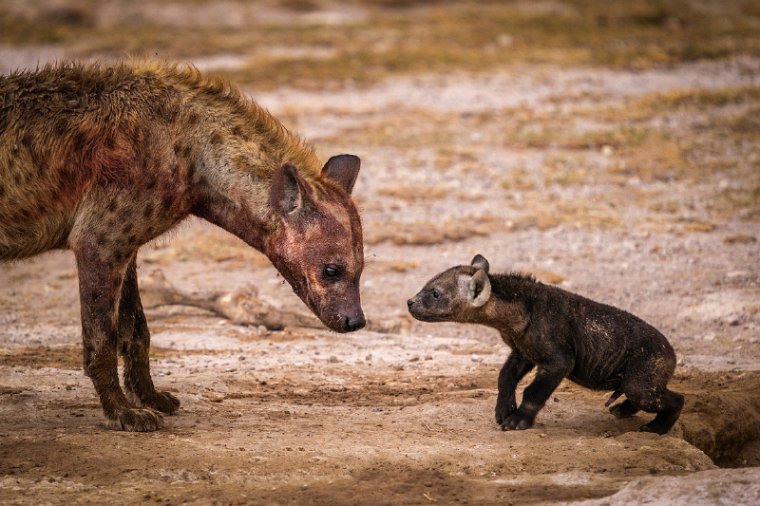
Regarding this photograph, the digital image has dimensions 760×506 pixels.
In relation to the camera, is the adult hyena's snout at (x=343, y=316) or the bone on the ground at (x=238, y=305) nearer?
the adult hyena's snout at (x=343, y=316)

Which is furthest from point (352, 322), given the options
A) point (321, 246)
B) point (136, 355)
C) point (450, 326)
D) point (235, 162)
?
point (450, 326)

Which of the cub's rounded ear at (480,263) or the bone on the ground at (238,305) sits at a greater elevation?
the cub's rounded ear at (480,263)

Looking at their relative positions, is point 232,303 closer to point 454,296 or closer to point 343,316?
point 454,296

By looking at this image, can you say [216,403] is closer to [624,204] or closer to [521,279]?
[521,279]

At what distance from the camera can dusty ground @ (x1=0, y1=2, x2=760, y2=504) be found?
527cm

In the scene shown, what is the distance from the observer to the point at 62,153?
18.6 feet

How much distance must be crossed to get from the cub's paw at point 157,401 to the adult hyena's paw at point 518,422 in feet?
5.70

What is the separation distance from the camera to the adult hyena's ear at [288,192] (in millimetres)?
5621

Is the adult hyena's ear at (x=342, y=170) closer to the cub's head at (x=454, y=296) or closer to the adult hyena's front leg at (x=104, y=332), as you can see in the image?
the cub's head at (x=454, y=296)

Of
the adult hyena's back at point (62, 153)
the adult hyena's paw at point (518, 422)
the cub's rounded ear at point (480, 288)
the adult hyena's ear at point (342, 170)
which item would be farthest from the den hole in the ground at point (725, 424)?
the adult hyena's back at point (62, 153)

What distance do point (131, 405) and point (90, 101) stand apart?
1.54 meters

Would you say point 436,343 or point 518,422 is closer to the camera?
point 518,422

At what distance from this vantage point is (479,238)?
10.5 m

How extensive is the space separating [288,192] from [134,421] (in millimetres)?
1364
